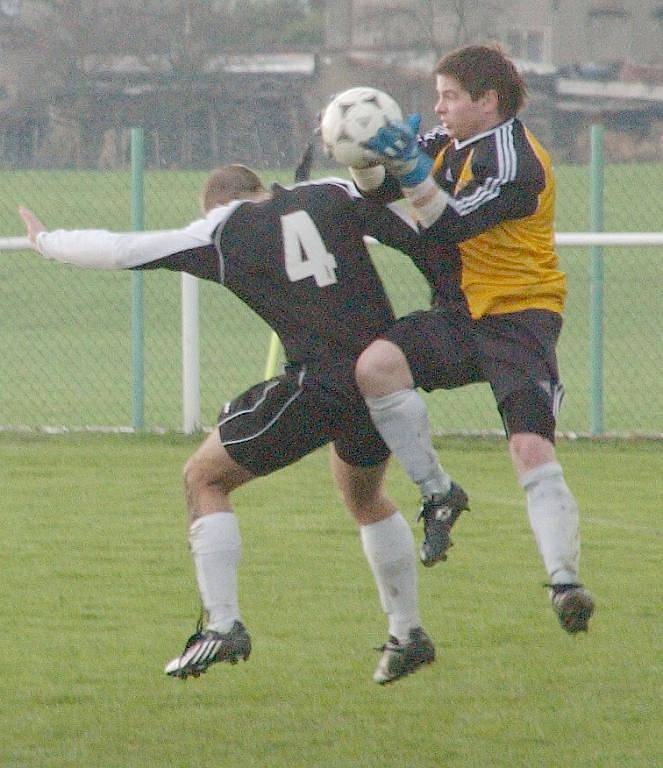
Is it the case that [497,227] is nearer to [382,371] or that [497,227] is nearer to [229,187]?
[382,371]

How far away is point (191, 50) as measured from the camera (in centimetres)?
3444

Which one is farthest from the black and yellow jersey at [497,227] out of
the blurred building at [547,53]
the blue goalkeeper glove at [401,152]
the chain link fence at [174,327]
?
the blurred building at [547,53]

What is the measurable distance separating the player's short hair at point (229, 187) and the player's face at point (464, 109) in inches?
24.6

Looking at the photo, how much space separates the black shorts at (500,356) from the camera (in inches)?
212

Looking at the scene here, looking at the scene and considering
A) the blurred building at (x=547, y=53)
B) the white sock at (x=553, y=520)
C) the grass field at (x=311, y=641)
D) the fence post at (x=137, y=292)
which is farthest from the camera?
the blurred building at (x=547, y=53)

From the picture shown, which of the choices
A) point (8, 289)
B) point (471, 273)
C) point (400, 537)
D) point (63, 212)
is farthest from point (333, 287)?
point (63, 212)

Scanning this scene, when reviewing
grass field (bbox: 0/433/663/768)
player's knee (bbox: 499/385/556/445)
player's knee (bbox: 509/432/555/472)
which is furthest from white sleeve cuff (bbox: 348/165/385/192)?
grass field (bbox: 0/433/663/768)

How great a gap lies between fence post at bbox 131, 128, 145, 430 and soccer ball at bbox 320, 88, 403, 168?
6788 mm

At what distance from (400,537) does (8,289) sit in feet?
57.8

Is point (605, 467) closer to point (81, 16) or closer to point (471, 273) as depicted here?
point (471, 273)

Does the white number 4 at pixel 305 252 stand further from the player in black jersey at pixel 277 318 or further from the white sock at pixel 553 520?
the white sock at pixel 553 520

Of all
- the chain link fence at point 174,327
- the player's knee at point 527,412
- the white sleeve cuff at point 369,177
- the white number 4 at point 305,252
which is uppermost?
the white sleeve cuff at point 369,177

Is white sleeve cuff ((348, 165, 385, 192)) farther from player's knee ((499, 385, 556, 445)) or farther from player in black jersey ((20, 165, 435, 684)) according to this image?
player's knee ((499, 385, 556, 445))

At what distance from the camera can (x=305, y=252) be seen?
529 centimetres
